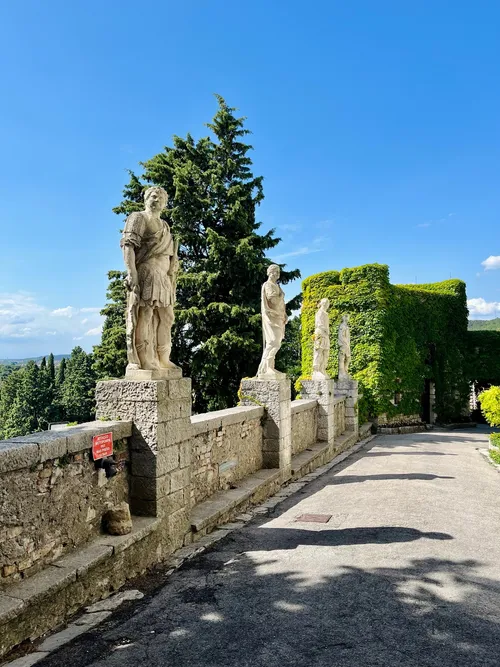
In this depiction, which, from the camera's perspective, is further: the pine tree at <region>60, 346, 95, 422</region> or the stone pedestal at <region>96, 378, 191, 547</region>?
the pine tree at <region>60, 346, 95, 422</region>

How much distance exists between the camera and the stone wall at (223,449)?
236 inches

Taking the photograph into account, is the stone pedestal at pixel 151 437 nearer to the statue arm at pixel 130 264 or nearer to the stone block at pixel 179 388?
the stone block at pixel 179 388

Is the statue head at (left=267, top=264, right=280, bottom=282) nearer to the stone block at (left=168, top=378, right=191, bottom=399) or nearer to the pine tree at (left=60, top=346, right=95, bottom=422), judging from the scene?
the stone block at (left=168, top=378, right=191, bottom=399)

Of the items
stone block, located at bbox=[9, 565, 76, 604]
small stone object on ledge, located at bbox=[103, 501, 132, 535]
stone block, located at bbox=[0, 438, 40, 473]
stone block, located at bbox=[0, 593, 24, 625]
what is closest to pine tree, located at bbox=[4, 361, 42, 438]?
small stone object on ledge, located at bbox=[103, 501, 132, 535]

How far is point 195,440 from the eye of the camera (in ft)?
19.4

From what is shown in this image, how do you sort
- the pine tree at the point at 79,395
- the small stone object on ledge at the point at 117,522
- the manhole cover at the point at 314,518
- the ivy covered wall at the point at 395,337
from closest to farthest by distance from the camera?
the small stone object on ledge at the point at 117,522 < the manhole cover at the point at 314,518 < the ivy covered wall at the point at 395,337 < the pine tree at the point at 79,395

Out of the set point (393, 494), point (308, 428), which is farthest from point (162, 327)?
point (308, 428)

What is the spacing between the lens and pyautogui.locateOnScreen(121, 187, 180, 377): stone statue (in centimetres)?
489

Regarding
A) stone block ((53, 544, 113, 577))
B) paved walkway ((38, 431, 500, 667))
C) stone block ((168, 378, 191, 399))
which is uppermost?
stone block ((168, 378, 191, 399))

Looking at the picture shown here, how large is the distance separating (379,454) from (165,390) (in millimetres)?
8920

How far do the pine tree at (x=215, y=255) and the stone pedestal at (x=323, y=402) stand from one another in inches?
200

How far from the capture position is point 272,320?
351 inches

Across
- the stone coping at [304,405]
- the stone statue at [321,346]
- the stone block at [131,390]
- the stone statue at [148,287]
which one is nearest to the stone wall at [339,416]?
the stone statue at [321,346]

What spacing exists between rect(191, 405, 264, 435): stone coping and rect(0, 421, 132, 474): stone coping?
1.55 meters
